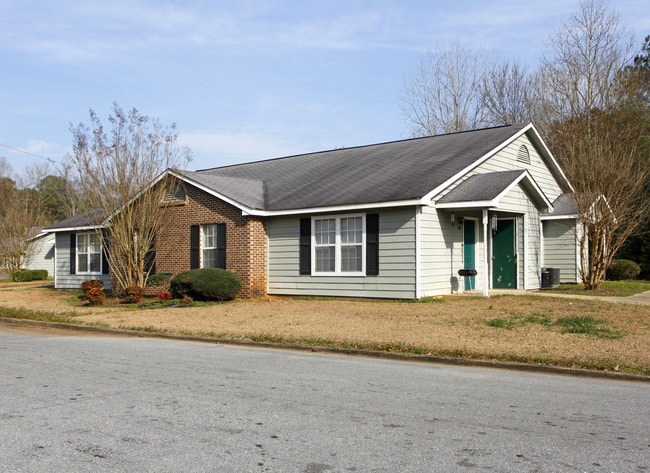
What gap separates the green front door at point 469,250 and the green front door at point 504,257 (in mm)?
1351

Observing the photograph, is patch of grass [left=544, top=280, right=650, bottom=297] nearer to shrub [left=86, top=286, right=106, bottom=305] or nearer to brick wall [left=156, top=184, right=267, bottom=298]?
brick wall [left=156, top=184, right=267, bottom=298]

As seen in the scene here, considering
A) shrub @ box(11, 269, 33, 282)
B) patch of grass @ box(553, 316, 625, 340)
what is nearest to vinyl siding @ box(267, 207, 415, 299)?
patch of grass @ box(553, 316, 625, 340)

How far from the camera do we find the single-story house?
18.1 m

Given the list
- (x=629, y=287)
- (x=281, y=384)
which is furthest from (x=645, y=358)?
(x=629, y=287)

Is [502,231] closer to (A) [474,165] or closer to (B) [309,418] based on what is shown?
(A) [474,165]

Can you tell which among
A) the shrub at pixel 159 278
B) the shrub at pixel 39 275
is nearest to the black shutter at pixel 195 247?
the shrub at pixel 159 278

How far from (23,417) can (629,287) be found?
1976 centimetres

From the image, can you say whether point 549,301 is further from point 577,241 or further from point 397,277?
point 577,241

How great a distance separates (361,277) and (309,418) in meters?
12.1

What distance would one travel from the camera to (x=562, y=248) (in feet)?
76.3

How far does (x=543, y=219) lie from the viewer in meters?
22.9

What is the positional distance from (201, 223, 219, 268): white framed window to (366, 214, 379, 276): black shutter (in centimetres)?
545

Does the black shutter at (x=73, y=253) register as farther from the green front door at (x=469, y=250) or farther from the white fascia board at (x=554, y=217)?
the white fascia board at (x=554, y=217)

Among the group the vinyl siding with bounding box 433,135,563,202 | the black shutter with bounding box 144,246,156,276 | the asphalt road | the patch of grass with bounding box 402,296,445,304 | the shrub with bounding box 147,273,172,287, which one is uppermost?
the vinyl siding with bounding box 433,135,563,202
